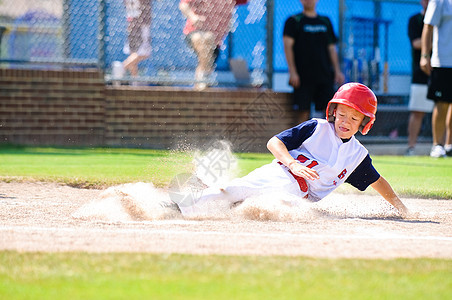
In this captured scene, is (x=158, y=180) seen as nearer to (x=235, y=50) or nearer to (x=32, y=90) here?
(x=32, y=90)

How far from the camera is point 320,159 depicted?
529 cm

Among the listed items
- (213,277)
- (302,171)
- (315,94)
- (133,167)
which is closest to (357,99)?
(302,171)

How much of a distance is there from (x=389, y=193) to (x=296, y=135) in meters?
0.86

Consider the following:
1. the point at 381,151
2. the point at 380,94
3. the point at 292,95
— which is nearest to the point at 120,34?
the point at 292,95

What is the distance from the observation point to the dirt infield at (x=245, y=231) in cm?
374

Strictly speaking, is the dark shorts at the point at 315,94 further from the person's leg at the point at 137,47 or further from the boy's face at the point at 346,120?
the boy's face at the point at 346,120

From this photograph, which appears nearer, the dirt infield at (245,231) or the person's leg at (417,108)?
the dirt infield at (245,231)

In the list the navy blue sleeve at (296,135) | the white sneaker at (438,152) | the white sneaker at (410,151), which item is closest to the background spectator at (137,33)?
the white sneaker at (410,151)

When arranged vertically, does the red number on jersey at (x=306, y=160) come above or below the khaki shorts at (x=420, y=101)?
above

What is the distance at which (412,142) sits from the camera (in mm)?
11328

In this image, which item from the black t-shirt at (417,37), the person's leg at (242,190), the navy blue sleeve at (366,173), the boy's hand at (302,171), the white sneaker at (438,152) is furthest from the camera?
the black t-shirt at (417,37)

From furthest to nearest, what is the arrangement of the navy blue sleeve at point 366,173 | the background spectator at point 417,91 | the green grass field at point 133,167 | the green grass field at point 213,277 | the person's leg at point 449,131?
the background spectator at point 417,91 → the person's leg at point 449,131 → the green grass field at point 133,167 → the navy blue sleeve at point 366,173 → the green grass field at point 213,277

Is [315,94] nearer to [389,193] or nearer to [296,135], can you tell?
[389,193]

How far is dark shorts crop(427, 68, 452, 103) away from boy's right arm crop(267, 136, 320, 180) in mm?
A: 5783
